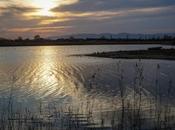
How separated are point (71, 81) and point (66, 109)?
508 inches

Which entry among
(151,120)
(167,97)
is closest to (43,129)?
(151,120)

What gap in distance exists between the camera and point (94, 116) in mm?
16953

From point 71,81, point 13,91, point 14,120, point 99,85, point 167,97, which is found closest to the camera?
point 14,120

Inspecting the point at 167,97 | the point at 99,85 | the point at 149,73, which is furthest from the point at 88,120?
the point at 149,73

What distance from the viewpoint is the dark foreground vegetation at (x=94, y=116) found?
14.8m

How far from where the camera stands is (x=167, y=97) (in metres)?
21.5

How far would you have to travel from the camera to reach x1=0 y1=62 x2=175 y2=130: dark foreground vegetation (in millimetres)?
14758

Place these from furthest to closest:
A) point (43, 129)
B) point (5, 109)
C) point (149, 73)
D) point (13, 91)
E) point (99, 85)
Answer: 1. point (149, 73)
2. point (99, 85)
3. point (13, 91)
4. point (5, 109)
5. point (43, 129)

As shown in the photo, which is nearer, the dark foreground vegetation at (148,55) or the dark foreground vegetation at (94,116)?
the dark foreground vegetation at (94,116)

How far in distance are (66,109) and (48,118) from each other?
103 inches

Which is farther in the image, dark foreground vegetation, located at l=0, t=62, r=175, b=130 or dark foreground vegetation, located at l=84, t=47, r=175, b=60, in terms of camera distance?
dark foreground vegetation, located at l=84, t=47, r=175, b=60

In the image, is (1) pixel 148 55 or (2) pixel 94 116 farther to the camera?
(1) pixel 148 55

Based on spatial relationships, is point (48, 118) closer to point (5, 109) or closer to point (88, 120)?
point (88, 120)

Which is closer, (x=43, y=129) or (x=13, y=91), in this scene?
(x=43, y=129)
